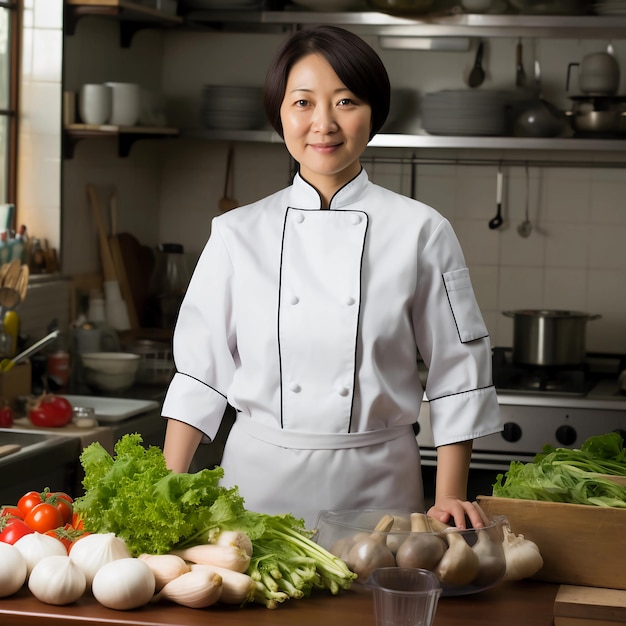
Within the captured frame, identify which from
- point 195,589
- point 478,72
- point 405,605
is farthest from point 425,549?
point 478,72

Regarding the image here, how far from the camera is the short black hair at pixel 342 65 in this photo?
157cm

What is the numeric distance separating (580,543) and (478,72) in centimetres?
262

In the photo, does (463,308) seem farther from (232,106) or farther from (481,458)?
(232,106)

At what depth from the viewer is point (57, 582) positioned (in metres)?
1.18

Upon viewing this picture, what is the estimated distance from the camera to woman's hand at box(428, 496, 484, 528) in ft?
4.35

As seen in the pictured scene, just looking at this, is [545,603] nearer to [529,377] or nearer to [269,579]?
[269,579]

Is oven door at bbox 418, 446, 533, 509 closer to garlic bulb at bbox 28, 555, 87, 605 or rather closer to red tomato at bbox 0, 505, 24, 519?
red tomato at bbox 0, 505, 24, 519

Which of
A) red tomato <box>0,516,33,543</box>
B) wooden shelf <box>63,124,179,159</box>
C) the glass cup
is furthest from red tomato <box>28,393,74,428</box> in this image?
the glass cup

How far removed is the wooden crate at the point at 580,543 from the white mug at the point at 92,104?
91.8 inches

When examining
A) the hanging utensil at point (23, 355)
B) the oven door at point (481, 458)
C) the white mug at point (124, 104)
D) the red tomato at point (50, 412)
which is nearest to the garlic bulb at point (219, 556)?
the red tomato at point (50, 412)

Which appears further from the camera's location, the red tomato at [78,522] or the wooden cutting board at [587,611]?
the red tomato at [78,522]

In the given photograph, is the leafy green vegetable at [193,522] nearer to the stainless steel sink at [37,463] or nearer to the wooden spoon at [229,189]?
the stainless steel sink at [37,463]

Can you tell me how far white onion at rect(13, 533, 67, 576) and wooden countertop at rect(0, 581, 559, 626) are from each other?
4cm

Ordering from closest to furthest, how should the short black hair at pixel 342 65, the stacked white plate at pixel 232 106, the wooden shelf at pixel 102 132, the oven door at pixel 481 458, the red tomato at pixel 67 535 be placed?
the red tomato at pixel 67 535, the short black hair at pixel 342 65, the oven door at pixel 481 458, the wooden shelf at pixel 102 132, the stacked white plate at pixel 232 106
